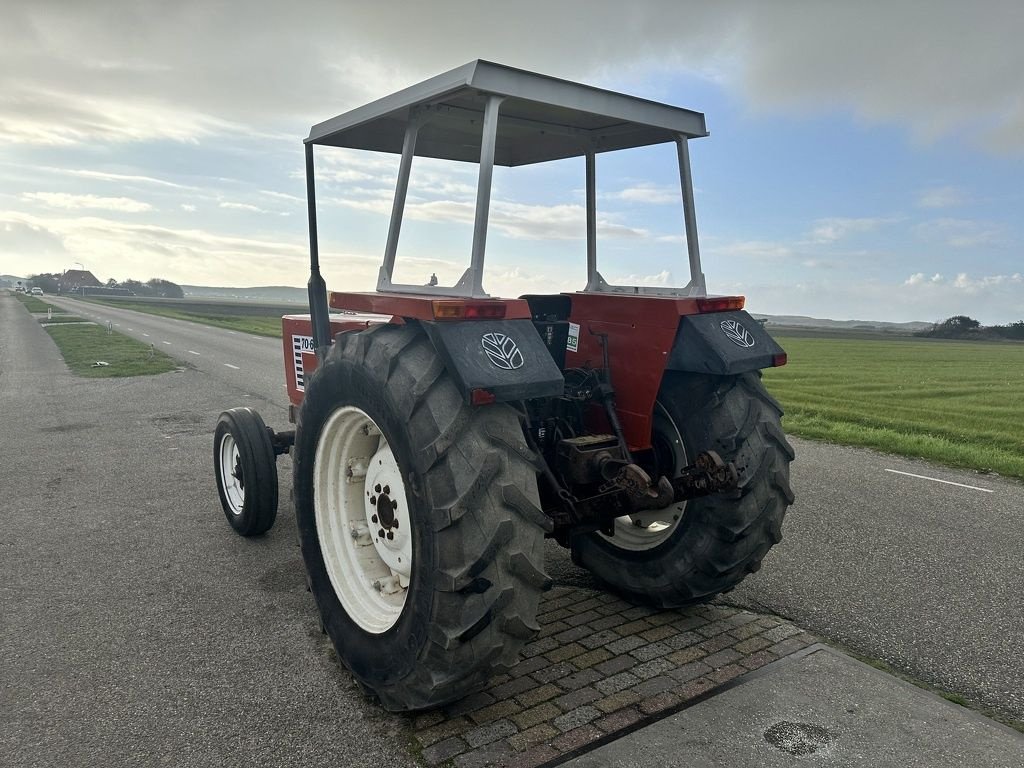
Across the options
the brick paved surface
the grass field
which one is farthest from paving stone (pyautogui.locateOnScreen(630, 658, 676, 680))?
the grass field

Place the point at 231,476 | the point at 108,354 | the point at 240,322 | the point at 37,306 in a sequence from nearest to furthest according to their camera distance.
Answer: the point at 231,476
the point at 108,354
the point at 240,322
the point at 37,306

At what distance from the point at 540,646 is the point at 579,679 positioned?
34 cm

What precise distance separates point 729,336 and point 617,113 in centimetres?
123

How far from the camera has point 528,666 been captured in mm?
3414

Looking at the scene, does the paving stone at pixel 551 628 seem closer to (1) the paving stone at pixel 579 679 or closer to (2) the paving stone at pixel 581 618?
(2) the paving stone at pixel 581 618

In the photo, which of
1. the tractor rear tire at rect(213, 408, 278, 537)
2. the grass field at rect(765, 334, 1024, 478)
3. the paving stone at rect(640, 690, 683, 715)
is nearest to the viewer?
the paving stone at rect(640, 690, 683, 715)

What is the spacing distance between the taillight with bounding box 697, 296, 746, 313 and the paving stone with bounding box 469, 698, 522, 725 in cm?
210

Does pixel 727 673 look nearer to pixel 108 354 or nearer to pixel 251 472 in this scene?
pixel 251 472

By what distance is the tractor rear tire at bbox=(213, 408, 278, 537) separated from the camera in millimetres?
4973

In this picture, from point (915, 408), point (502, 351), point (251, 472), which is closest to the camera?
point (502, 351)

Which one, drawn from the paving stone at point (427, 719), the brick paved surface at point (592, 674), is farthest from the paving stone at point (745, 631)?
the paving stone at point (427, 719)

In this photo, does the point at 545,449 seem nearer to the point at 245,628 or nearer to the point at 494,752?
the point at 494,752

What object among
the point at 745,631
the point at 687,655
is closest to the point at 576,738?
the point at 687,655

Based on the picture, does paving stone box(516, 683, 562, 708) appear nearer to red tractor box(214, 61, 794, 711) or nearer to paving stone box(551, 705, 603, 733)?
paving stone box(551, 705, 603, 733)
